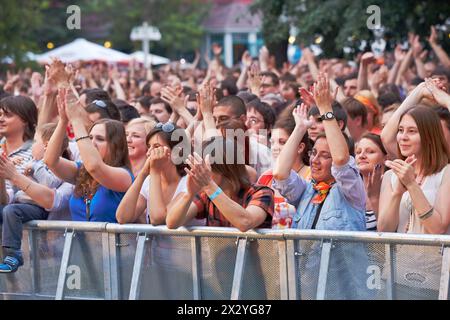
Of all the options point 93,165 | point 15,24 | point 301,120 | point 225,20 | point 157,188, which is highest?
point 225,20

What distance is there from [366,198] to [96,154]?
68.6 inches

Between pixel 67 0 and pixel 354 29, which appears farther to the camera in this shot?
pixel 67 0

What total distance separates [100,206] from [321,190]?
1.48m

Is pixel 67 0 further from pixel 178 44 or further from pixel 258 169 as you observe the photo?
pixel 258 169

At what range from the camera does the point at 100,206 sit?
Result: 7348mm

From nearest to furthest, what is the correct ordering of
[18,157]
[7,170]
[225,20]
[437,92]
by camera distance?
[7,170] < [437,92] < [18,157] < [225,20]

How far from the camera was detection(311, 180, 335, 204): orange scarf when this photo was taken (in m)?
6.83

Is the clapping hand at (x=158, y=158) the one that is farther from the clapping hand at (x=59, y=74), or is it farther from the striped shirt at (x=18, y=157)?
the clapping hand at (x=59, y=74)

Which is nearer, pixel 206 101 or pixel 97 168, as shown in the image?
pixel 97 168

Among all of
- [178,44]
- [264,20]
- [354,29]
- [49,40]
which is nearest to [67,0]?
[49,40]

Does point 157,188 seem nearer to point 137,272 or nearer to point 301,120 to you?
point 137,272

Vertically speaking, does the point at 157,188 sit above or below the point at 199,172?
below

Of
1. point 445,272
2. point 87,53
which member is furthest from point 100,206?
point 87,53
